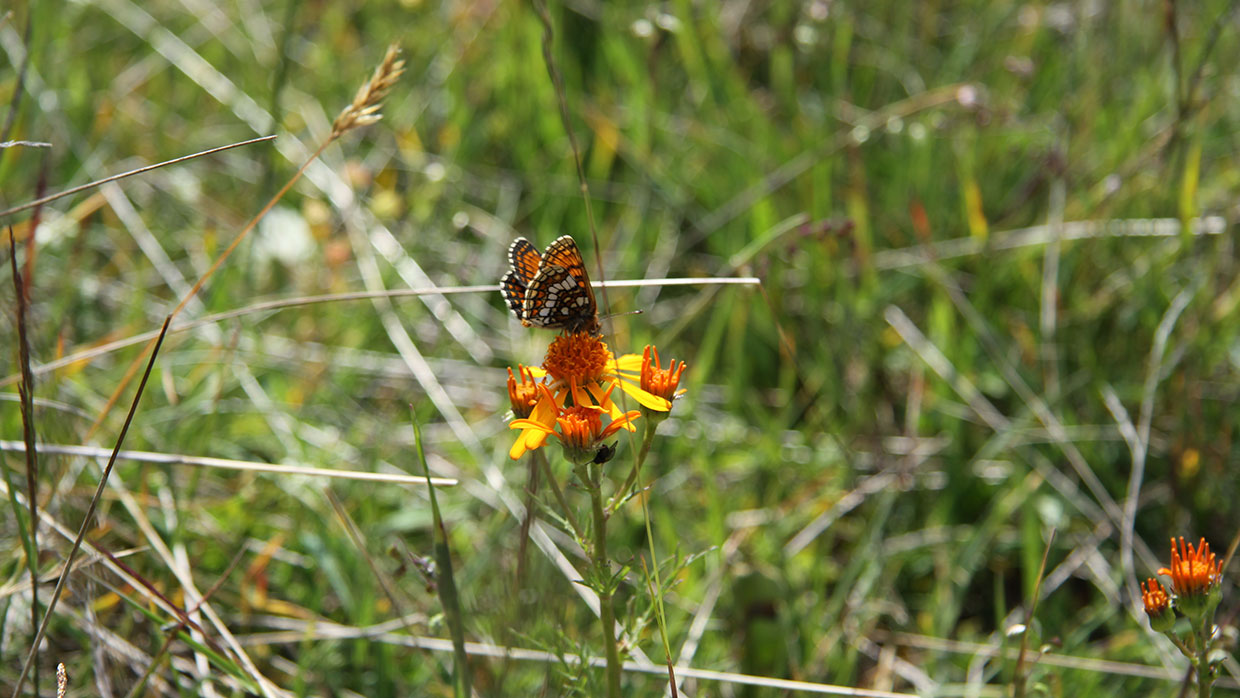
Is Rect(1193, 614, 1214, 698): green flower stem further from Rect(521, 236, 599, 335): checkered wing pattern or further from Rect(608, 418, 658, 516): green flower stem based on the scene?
Rect(521, 236, 599, 335): checkered wing pattern

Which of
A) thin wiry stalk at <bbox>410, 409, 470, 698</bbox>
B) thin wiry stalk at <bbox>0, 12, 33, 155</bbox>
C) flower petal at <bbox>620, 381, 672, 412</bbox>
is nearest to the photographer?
thin wiry stalk at <bbox>410, 409, 470, 698</bbox>

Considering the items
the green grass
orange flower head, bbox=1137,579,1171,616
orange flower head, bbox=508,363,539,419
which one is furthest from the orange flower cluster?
orange flower head, bbox=1137,579,1171,616

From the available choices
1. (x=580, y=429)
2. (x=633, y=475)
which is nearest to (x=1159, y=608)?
(x=633, y=475)

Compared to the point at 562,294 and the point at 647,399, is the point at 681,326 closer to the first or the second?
the point at 562,294

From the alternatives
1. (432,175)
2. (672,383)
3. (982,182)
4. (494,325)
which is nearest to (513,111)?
(432,175)

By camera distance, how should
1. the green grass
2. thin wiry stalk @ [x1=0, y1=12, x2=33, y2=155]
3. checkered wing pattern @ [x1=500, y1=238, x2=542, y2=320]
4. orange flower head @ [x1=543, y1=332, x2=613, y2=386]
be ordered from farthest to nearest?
the green grass
thin wiry stalk @ [x1=0, y1=12, x2=33, y2=155]
checkered wing pattern @ [x1=500, y1=238, x2=542, y2=320]
orange flower head @ [x1=543, y1=332, x2=613, y2=386]
